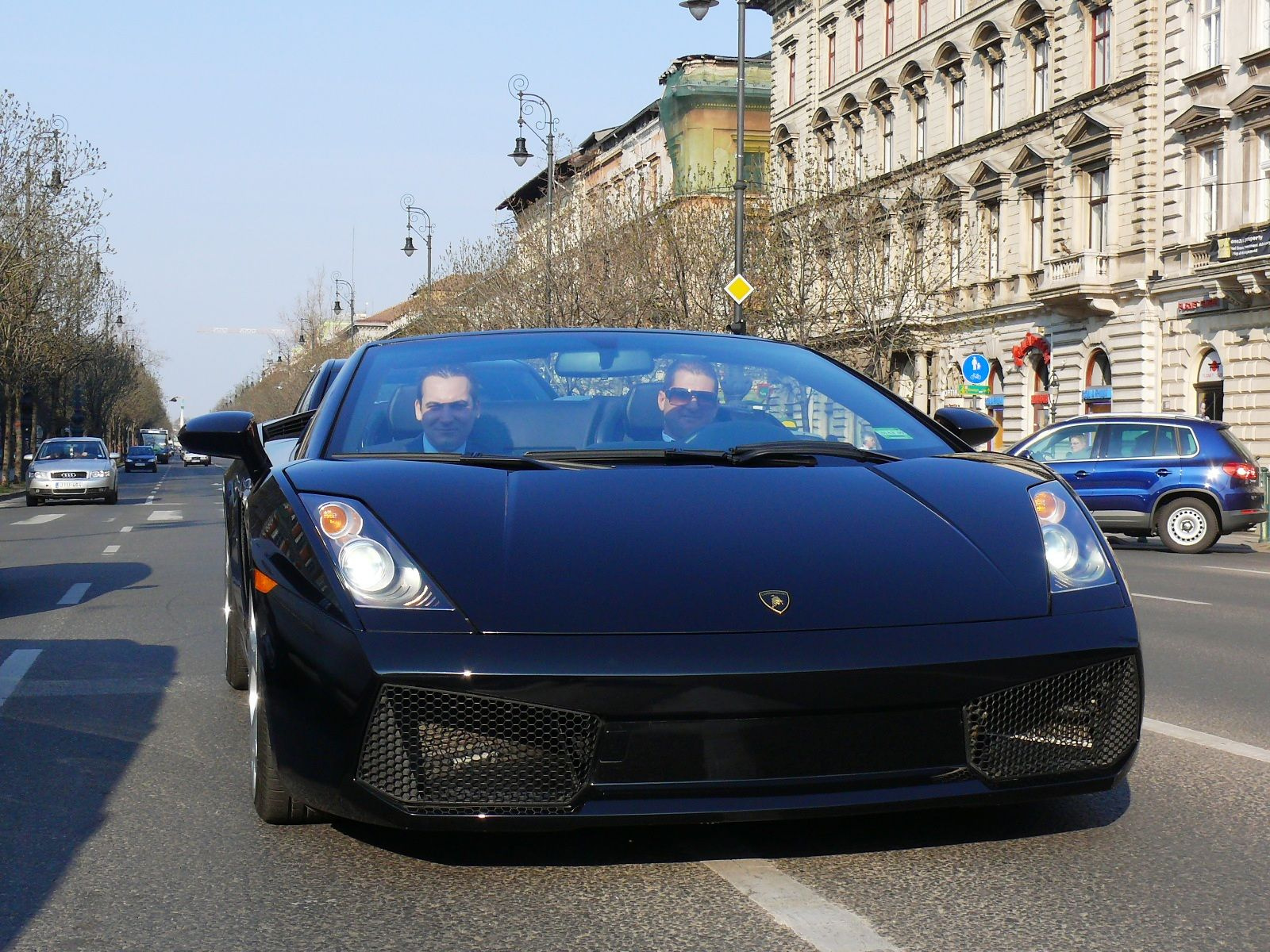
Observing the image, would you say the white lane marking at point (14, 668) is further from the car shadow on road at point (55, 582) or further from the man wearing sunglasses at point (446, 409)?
the man wearing sunglasses at point (446, 409)

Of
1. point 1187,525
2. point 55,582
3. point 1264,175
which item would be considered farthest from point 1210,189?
point 55,582

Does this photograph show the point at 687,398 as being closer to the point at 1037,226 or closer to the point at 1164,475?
the point at 1164,475

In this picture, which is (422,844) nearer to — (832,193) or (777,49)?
(832,193)

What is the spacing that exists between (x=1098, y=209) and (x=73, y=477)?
77.5 feet

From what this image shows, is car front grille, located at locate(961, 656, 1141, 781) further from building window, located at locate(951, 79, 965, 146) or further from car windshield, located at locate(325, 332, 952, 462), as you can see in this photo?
building window, located at locate(951, 79, 965, 146)

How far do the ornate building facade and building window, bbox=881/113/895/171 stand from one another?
100 millimetres

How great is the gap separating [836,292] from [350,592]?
34.9 metres

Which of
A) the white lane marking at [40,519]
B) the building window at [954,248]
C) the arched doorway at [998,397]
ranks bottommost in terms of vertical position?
the white lane marking at [40,519]

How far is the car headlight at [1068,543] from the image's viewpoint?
3.70 meters

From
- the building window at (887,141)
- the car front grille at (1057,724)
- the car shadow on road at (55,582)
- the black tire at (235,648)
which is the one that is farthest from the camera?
the building window at (887,141)

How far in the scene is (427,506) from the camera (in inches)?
148

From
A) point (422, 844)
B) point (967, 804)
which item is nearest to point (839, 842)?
point (967, 804)

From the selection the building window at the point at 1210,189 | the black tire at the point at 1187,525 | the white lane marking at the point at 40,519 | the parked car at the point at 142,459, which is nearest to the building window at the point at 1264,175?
the building window at the point at 1210,189

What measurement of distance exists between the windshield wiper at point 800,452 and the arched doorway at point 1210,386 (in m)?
30.3
